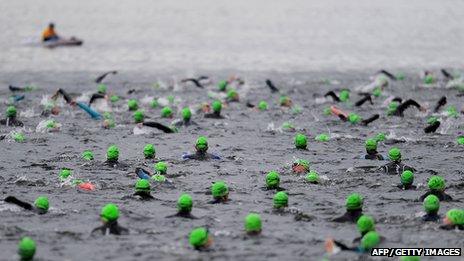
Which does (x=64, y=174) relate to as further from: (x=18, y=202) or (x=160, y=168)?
(x=18, y=202)

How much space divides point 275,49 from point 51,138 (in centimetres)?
3302

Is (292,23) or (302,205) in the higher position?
(292,23)

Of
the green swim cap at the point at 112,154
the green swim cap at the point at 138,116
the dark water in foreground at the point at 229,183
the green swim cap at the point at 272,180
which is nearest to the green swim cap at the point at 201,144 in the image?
the dark water in foreground at the point at 229,183

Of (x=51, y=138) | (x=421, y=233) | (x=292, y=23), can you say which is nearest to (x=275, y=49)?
(x=292, y=23)

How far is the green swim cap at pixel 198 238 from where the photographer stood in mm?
12320

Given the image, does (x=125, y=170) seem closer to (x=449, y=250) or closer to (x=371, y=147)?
(x=371, y=147)

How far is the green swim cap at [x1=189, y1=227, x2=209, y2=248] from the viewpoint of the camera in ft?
40.4

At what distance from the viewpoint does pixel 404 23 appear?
259ft

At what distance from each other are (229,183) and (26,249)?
6084 mm

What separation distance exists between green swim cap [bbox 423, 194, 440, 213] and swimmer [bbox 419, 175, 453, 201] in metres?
1.32

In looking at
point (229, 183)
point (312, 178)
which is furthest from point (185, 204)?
point (312, 178)

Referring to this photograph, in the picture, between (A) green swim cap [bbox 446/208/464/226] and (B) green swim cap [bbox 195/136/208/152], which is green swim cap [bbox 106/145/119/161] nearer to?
(B) green swim cap [bbox 195/136/208/152]

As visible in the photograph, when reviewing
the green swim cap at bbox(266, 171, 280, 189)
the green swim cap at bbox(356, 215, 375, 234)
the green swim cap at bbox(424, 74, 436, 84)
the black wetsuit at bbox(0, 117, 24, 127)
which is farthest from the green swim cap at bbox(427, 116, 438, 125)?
the black wetsuit at bbox(0, 117, 24, 127)

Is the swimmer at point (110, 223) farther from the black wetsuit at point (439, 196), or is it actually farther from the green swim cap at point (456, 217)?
the black wetsuit at point (439, 196)
